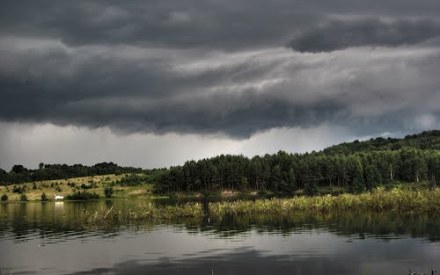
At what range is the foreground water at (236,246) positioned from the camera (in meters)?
55.0

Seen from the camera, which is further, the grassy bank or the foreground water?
the grassy bank

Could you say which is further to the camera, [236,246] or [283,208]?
[283,208]

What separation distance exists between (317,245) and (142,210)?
177 feet

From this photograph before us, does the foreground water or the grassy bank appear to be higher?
the grassy bank

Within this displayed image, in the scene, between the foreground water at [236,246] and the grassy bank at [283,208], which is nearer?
the foreground water at [236,246]

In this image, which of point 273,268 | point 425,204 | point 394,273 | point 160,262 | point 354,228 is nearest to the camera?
point 394,273

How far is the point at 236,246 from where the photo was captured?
69.2 meters

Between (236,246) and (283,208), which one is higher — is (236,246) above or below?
below

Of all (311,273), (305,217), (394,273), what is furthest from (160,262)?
(305,217)

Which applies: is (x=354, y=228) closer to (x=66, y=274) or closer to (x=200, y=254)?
(x=200, y=254)

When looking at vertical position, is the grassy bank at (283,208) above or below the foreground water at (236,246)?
above

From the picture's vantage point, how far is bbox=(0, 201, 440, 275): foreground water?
55000mm

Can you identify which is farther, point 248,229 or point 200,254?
point 248,229

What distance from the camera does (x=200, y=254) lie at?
63.9 meters
